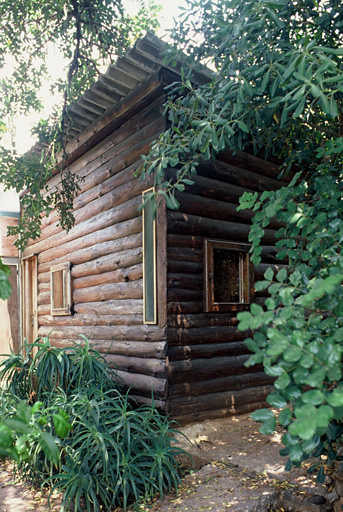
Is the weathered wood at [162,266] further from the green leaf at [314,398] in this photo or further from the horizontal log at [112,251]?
the green leaf at [314,398]

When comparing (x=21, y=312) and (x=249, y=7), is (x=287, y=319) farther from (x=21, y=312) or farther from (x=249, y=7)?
(x=21, y=312)

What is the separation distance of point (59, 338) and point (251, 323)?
566cm

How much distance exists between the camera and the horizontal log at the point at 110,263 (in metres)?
4.93

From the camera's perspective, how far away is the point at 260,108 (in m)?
3.45

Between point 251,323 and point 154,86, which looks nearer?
point 251,323

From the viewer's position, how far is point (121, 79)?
183 inches

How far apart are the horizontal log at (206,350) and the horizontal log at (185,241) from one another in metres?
1.03

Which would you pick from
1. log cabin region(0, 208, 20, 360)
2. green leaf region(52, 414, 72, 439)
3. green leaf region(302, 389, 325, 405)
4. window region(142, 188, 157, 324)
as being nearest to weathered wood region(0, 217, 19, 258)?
log cabin region(0, 208, 20, 360)

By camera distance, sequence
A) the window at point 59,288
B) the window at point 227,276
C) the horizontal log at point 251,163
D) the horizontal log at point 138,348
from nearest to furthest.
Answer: the horizontal log at point 138,348
the window at point 227,276
the horizontal log at point 251,163
the window at point 59,288

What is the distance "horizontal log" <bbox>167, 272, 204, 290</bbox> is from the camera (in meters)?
4.39

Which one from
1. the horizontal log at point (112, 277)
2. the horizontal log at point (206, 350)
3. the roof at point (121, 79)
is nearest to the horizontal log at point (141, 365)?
the horizontal log at point (206, 350)

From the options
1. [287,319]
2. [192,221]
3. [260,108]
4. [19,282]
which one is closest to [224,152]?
[192,221]

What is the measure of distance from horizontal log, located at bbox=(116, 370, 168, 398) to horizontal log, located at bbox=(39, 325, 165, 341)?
39 centimetres

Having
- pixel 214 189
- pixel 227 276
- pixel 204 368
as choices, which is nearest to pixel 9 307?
pixel 227 276
